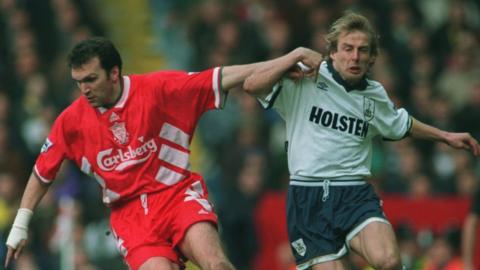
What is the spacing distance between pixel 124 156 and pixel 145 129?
25 centimetres

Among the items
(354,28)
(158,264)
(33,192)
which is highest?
(354,28)

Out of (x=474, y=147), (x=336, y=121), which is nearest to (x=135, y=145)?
(x=336, y=121)

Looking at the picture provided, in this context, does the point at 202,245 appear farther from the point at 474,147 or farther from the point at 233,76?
the point at 474,147

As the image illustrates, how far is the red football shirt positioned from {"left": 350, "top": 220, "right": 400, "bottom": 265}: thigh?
1445mm

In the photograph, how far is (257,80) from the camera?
11.0 metres

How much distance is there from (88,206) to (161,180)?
5.94 metres

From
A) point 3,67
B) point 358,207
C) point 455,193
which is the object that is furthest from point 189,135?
point 3,67

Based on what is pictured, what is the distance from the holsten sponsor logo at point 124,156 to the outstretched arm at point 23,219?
0.53 m

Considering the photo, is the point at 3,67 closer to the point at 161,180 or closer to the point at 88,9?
the point at 88,9

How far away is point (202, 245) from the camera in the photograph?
35.9 feet

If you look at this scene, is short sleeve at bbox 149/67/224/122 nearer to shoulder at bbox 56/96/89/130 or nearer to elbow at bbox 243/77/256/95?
elbow at bbox 243/77/256/95

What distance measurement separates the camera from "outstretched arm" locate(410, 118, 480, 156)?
1137 centimetres

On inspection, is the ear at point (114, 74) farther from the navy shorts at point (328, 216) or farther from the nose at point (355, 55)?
the nose at point (355, 55)

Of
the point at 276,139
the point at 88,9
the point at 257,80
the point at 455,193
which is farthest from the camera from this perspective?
the point at 88,9
